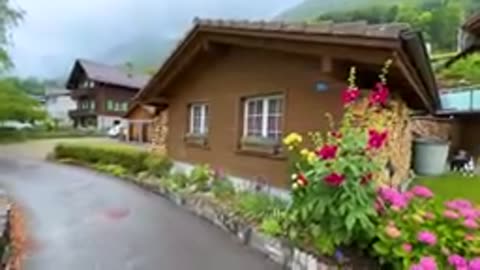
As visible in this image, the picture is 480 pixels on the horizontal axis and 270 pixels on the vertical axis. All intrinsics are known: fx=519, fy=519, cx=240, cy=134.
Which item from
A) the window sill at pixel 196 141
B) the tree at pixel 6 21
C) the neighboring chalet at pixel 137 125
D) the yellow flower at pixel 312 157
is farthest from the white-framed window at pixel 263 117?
the neighboring chalet at pixel 137 125

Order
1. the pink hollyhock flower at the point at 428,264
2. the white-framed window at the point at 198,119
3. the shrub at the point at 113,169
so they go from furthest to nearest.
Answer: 1. the shrub at the point at 113,169
2. the white-framed window at the point at 198,119
3. the pink hollyhock flower at the point at 428,264

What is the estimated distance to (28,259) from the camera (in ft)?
25.1

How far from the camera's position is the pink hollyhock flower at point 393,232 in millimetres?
5652

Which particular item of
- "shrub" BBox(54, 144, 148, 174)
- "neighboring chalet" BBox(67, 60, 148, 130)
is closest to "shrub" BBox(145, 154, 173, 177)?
"shrub" BBox(54, 144, 148, 174)

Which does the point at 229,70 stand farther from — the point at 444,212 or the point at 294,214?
the point at 444,212

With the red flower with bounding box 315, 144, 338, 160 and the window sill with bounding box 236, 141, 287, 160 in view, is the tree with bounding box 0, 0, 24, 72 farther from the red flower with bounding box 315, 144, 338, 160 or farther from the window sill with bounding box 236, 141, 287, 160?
the red flower with bounding box 315, 144, 338, 160

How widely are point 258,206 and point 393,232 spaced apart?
3608 mm

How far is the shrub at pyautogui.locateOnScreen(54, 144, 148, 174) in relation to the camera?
60.0 feet

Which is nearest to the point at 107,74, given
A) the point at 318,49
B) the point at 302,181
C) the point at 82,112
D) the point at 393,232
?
the point at 82,112

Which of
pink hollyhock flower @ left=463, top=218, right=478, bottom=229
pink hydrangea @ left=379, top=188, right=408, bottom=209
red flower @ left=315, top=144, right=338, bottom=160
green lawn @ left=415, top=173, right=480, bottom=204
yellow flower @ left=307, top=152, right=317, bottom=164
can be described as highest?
red flower @ left=315, top=144, right=338, bottom=160

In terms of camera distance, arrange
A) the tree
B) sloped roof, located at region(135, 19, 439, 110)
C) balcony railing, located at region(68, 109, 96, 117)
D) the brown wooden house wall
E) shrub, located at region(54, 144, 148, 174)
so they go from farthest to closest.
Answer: balcony railing, located at region(68, 109, 96, 117)
the tree
shrub, located at region(54, 144, 148, 174)
the brown wooden house wall
sloped roof, located at region(135, 19, 439, 110)

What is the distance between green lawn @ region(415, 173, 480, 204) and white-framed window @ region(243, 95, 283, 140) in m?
3.48

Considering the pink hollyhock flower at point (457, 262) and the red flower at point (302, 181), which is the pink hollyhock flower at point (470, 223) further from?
the red flower at point (302, 181)

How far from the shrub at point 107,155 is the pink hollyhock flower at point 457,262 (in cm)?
1302
